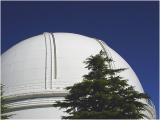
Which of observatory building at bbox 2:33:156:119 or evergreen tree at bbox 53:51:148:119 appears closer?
evergreen tree at bbox 53:51:148:119

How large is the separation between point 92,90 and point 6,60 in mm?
15105

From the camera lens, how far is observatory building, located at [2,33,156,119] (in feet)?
98.7

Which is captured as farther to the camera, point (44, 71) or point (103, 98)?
point (44, 71)

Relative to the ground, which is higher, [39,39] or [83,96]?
[39,39]

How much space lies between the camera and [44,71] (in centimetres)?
3116

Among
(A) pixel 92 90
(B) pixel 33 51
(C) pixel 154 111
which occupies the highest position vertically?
(B) pixel 33 51

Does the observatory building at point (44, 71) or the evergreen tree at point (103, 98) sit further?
the observatory building at point (44, 71)

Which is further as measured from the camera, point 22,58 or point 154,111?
point 154,111

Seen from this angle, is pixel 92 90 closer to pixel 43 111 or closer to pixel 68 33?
pixel 43 111

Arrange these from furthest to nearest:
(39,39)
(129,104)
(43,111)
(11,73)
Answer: (39,39)
(11,73)
(43,111)
(129,104)

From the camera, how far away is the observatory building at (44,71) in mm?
30078

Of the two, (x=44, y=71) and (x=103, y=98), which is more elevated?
(x=44, y=71)

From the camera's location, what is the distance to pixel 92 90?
19.1 m

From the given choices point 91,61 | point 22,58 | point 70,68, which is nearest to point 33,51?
point 22,58
